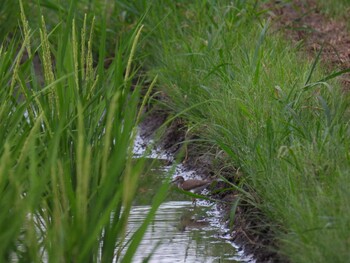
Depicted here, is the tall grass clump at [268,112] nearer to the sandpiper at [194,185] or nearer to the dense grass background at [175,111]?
the dense grass background at [175,111]

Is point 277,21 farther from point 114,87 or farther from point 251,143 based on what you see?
point 114,87

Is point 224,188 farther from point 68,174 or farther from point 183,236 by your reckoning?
point 68,174

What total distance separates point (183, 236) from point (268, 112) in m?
0.70

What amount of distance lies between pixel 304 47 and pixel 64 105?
2.94 metres

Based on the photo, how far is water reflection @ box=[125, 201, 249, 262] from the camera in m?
4.06

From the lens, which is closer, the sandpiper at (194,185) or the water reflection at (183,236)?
the water reflection at (183,236)

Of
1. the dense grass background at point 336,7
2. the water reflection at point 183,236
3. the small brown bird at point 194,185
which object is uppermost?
the dense grass background at point 336,7

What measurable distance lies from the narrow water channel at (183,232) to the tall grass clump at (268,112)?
0.22 meters

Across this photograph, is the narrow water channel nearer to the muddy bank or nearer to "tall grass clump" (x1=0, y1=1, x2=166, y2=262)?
the muddy bank

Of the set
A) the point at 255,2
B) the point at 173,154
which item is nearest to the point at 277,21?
the point at 255,2

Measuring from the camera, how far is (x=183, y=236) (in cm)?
435

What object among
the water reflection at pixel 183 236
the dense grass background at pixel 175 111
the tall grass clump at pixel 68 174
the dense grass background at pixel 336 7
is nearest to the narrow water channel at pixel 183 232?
the water reflection at pixel 183 236

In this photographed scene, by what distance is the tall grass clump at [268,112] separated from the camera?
3422 millimetres

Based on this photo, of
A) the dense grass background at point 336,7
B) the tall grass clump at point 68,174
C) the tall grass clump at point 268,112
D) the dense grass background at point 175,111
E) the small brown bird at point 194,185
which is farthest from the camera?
the dense grass background at point 336,7
